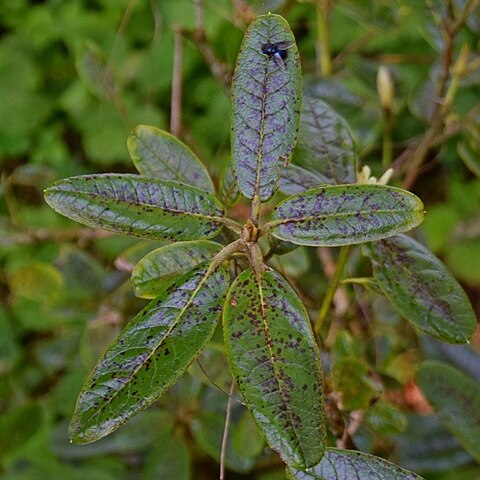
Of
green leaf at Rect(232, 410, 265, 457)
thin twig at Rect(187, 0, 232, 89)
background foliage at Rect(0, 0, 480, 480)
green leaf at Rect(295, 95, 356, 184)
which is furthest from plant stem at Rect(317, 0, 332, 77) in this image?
green leaf at Rect(232, 410, 265, 457)

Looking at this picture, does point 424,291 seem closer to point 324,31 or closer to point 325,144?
point 325,144

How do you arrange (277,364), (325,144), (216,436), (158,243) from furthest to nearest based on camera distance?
(216,436), (158,243), (325,144), (277,364)

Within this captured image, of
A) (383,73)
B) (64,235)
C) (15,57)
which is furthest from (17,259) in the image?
(383,73)

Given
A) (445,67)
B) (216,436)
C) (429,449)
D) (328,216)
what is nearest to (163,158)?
(328,216)

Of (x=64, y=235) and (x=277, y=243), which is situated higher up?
(x=277, y=243)

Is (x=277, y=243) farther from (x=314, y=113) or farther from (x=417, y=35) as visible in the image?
(x=417, y=35)

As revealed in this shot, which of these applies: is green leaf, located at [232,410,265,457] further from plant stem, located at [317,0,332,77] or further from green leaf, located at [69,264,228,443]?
plant stem, located at [317,0,332,77]
